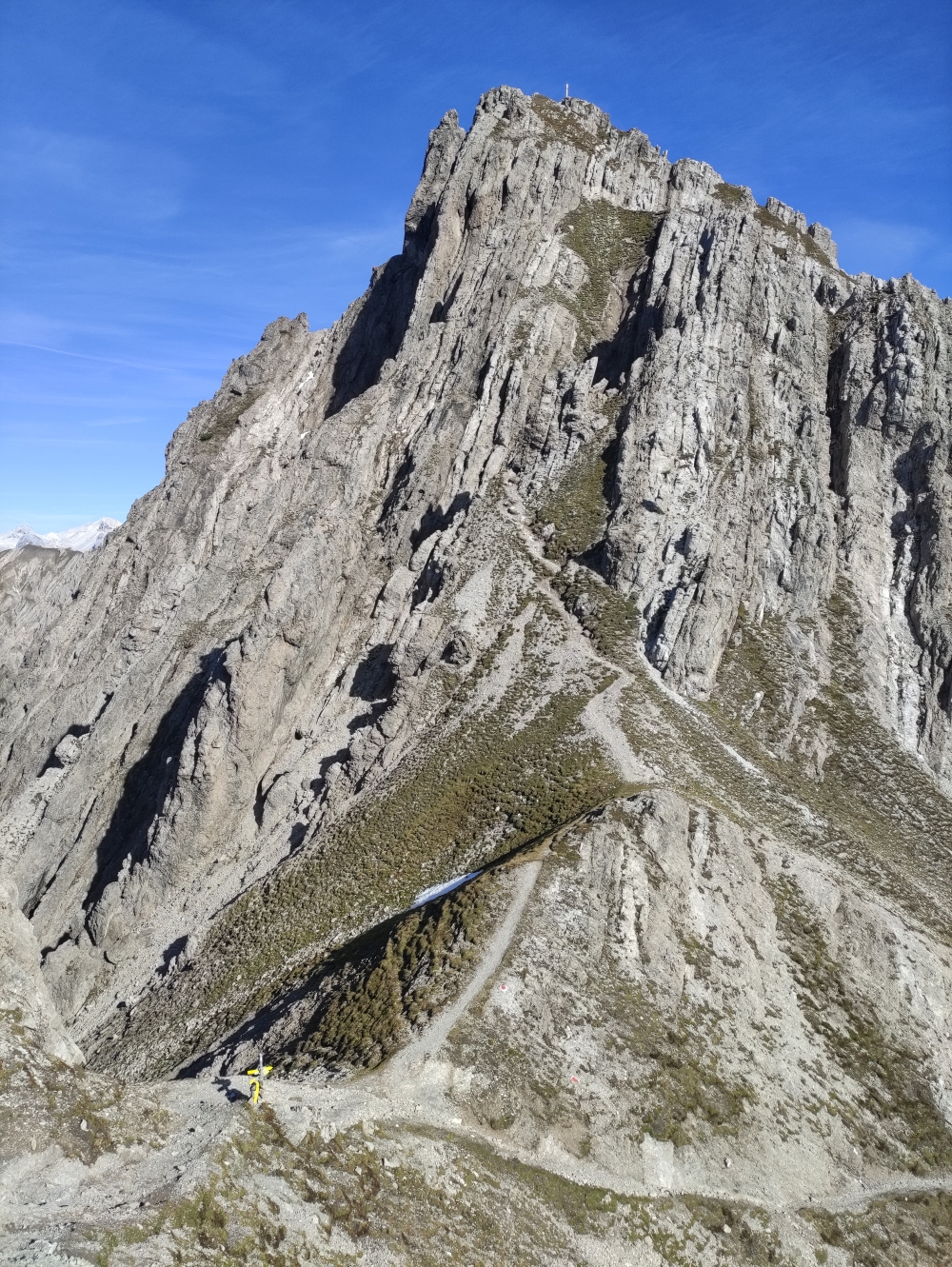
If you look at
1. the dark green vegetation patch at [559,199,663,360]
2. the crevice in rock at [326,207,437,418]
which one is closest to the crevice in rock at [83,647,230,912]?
the crevice in rock at [326,207,437,418]

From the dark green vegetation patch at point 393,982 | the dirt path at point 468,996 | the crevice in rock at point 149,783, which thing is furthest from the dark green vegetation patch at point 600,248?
the dark green vegetation patch at point 393,982

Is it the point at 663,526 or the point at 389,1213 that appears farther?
the point at 663,526

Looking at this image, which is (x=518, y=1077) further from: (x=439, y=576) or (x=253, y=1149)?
(x=439, y=576)

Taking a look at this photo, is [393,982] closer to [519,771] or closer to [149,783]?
[519,771]

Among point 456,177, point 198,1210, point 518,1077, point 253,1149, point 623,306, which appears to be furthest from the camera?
point 456,177

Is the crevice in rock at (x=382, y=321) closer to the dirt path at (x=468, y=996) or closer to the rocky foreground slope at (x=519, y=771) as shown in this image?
the rocky foreground slope at (x=519, y=771)

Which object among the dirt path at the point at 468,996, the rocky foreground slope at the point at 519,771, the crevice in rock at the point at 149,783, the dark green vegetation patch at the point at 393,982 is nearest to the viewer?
the rocky foreground slope at the point at 519,771

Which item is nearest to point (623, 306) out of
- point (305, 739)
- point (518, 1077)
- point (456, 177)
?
point (456, 177)

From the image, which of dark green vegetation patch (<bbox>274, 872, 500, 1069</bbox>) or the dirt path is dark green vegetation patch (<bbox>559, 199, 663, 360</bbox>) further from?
dark green vegetation patch (<bbox>274, 872, 500, 1069</bbox>)
